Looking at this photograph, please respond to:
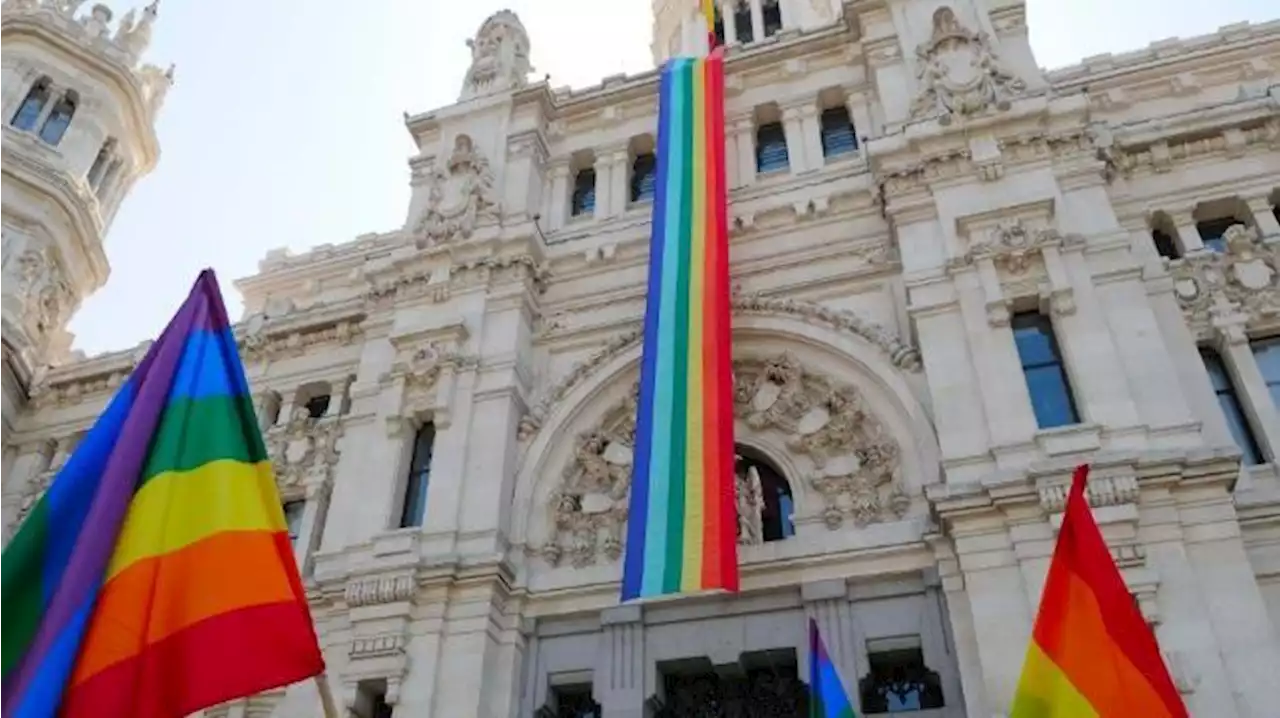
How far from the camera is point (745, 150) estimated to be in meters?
22.7

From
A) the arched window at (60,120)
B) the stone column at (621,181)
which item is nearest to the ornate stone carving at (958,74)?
the stone column at (621,181)

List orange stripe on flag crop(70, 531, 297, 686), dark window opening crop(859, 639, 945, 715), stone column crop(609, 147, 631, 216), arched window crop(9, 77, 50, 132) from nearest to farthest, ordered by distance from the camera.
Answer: orange stripe on flag crop(70, 531, 297, 686) → dark window opening crop(859, 639, 945, 715) → stone column crop(609, 147, 631, 216) → arched window crop(9, 77, 50, 132)

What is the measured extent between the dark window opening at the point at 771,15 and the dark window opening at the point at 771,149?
20549 millimetres

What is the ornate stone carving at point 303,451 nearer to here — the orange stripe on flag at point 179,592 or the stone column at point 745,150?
the stone column at point 745,150

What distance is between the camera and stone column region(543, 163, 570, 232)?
23.1 m

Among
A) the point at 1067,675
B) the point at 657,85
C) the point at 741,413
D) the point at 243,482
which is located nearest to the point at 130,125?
the point at 657,85

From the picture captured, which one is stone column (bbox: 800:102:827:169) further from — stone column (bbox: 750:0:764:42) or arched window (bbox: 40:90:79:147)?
arched window (bbox: 40:90:79:147)

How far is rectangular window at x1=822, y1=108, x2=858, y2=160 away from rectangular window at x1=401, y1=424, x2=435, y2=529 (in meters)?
9.90

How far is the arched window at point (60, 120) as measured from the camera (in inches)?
1211

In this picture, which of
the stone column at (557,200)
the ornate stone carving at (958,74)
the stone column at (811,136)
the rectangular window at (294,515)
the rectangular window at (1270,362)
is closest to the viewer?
the rectangular window at (1270,362)

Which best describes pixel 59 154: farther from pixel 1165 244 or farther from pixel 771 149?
pixel 1165 244

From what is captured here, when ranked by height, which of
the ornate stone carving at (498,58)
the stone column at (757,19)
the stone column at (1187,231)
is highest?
the stone column at (757,19)

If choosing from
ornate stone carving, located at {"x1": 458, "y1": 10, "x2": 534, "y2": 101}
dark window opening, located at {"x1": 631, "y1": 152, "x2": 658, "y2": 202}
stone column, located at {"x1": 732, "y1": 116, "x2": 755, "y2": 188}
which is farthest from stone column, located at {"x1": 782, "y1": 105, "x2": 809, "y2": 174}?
ornate stone carving, located at {"x1": 458, "y1": 10, "x2": 534, "y2": 101}

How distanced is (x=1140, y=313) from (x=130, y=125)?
98.6ft
